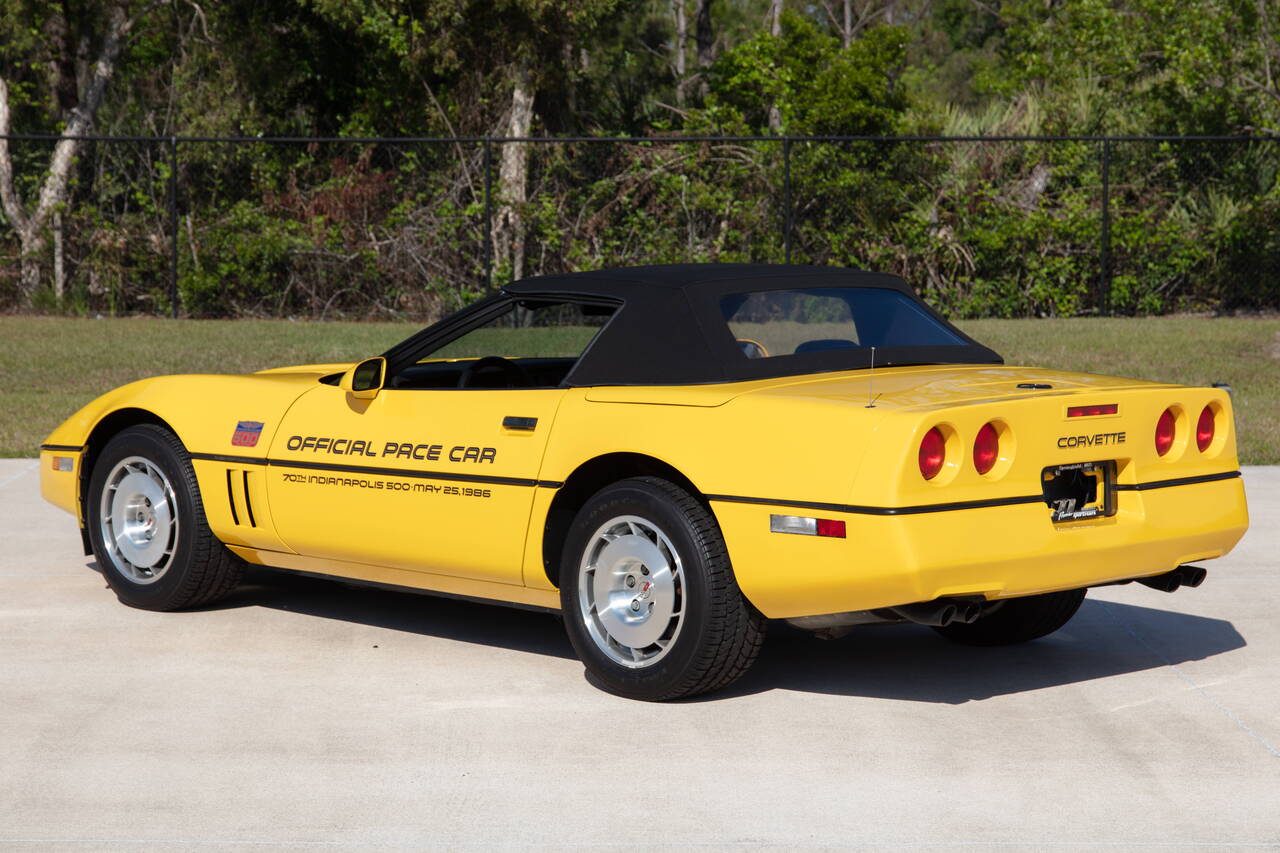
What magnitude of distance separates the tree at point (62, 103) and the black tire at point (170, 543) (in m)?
16.6

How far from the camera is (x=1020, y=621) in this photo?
6.36 metres

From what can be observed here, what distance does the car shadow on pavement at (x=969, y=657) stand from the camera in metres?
5.76

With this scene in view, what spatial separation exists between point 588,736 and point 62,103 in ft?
76.1

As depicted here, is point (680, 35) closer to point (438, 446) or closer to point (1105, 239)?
point (1105, 239)

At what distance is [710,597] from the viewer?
5.25 metres

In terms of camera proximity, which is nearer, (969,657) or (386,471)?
A: (386,471)

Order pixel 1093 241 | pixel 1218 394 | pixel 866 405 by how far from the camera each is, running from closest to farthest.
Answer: pixel 866 405 → pixel 1218 394 → pixel 1093 241

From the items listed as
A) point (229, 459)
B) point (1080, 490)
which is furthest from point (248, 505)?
point (1080, 490)

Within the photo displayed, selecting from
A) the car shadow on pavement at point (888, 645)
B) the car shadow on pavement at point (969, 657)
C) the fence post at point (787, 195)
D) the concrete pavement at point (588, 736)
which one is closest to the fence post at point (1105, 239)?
the fence post at point (787, 195)

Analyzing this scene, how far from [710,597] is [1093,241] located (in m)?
18.2

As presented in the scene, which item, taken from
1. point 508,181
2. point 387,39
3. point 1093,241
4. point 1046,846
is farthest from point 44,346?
point 1046,846

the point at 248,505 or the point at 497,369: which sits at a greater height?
the point at 497,369

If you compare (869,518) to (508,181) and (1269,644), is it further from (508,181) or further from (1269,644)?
(508,181)

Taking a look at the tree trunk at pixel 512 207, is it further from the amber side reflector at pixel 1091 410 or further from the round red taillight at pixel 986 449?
the round red taillight at pixel 986 449
